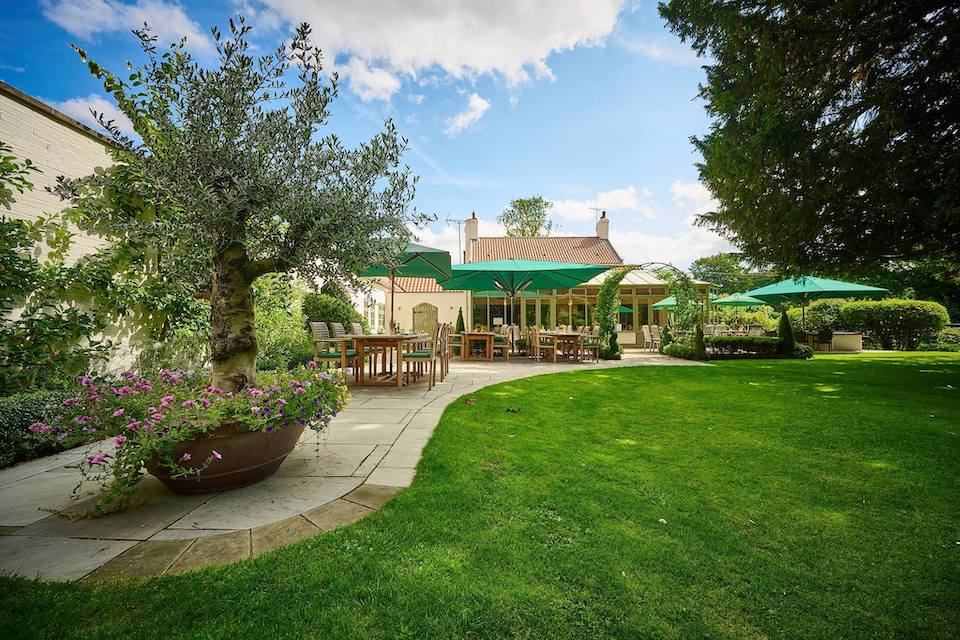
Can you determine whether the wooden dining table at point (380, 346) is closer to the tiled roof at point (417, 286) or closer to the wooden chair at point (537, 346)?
the wooden chair at point (537, 346)

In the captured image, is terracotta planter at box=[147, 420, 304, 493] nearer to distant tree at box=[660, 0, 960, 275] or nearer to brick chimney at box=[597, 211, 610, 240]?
distant tree at box=[660, 0, 960, 275]

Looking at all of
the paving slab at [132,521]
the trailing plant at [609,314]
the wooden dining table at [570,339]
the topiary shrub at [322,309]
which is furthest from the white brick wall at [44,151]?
the trailing plant at [609,314]

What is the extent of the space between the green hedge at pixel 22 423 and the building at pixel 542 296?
526 inches

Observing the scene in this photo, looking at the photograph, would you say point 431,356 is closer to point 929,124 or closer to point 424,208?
point 424,208

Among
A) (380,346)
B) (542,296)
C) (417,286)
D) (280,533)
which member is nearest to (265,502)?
(280,533)

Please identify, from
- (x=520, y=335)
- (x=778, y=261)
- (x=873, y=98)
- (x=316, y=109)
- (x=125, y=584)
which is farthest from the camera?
(x=520, y=335)

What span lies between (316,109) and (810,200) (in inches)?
327

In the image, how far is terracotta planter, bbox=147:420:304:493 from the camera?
2467mm

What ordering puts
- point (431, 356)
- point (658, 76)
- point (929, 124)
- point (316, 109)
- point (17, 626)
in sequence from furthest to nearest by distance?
point (658, 76), point (431, 356), point (929, 124), point (316, 109), point (17, 626)

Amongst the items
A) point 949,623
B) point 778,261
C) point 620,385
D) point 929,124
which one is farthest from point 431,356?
point 929,124

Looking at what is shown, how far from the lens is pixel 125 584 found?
1.68m

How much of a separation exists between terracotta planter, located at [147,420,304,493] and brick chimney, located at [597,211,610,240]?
2254 cm

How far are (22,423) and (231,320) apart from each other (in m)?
2.22

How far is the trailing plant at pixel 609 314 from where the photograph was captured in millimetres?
12195
